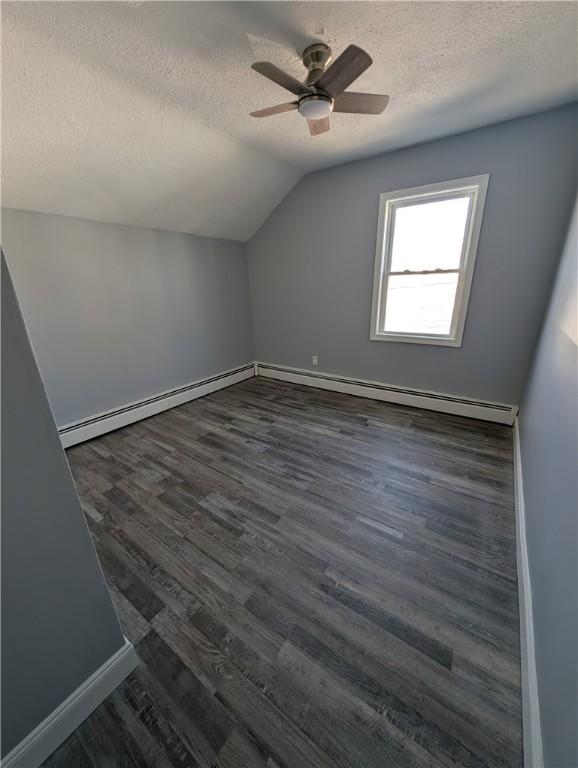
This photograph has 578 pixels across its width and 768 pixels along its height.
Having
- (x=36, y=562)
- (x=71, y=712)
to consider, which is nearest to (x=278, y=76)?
(x=36, y=562)

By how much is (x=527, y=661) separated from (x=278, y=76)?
2.78m

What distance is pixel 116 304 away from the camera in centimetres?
294

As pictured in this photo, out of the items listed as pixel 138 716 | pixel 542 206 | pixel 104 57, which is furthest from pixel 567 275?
pixel 138 716

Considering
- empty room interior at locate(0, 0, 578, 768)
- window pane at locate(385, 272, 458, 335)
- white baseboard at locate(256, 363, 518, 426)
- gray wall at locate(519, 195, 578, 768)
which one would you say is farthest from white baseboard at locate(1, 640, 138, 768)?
window pane at locate(385, 272, 458, 335)

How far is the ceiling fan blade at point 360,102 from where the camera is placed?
157 cm

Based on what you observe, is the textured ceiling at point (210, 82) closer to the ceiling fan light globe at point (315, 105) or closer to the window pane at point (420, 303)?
the ceiling fan light globe at point (315, 105)

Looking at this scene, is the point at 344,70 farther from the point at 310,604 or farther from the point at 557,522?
the point at 310,604

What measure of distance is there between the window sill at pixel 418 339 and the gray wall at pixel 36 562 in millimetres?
3133

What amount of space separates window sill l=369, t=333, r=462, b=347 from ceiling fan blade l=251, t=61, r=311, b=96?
2279 millimetres

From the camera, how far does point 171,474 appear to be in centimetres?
229

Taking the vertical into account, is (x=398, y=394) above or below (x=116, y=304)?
below

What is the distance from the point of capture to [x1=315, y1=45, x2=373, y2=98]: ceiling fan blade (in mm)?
1272

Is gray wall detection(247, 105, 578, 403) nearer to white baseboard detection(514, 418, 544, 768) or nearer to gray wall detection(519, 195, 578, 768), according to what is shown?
gray wall detection(519, 195, 578, 768)

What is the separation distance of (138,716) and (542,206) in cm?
391
